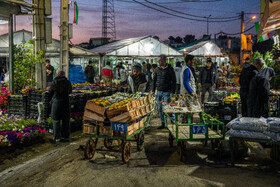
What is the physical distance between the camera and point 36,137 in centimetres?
774

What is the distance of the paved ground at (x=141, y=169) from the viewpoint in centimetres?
494

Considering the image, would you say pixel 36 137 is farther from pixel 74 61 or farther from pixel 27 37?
pixel 74 61

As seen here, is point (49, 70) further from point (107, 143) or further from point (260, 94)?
point (260, 94)

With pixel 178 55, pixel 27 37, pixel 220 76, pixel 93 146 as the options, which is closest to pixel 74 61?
pixel 27 37

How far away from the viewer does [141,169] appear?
18.2 feet

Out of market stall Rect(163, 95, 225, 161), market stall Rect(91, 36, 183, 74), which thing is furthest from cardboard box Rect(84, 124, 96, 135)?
market stall Rect(91, 36, 183, 74)

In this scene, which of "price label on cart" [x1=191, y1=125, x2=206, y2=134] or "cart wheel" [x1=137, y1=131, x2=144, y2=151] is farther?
"cart wheel" [x1=137, y1=131, x2=144, y2=151]

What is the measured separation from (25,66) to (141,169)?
7326 mm

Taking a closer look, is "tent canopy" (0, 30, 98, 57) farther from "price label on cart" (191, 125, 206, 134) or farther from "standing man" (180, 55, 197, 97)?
"price label on cart" (191, 125, 206, 134)

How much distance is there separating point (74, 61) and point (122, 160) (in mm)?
18859

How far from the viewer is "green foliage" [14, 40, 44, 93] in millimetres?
10688

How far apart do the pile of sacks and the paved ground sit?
2.14 feet

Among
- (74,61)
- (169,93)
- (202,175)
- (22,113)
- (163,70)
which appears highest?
(74,61)

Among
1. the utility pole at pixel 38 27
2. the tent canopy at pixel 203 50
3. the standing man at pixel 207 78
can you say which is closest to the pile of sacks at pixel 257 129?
the standing man at pixel 207 78
